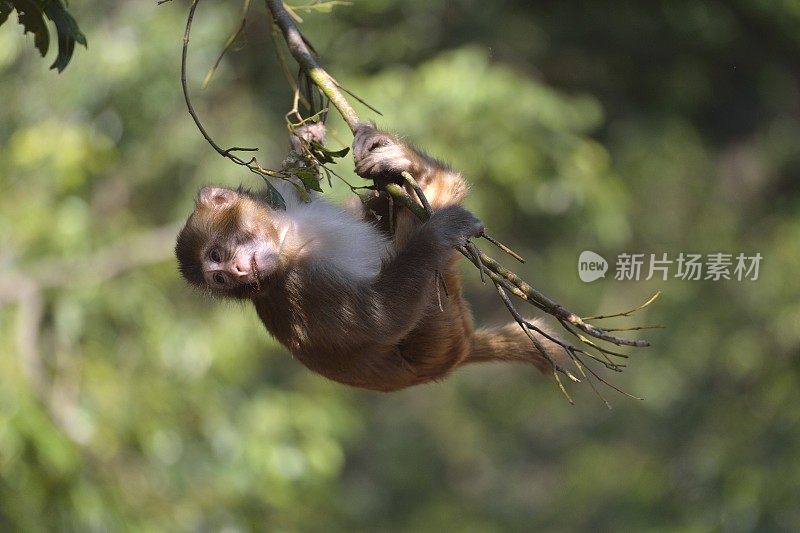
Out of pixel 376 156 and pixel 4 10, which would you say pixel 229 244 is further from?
pixel 4 10

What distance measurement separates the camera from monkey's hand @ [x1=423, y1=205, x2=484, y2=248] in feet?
11.6

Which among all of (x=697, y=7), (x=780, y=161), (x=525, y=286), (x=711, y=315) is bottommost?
(x=711, y=315)

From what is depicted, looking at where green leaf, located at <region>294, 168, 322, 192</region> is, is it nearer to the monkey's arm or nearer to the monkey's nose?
the monkey's arm

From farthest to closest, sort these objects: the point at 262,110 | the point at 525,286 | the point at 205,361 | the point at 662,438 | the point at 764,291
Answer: the point at 662,438 < the point at 262,110 < the point at 764,291 < the point at 205,361 < the point at 525,286

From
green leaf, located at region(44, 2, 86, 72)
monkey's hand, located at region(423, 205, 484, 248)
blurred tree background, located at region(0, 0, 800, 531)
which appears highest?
green leaf, located at region(44, 2, 86, 72)

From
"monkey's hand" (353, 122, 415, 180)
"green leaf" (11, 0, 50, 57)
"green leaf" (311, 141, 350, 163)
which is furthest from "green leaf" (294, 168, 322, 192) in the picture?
"green leaf" (11, 0, 50, 57)

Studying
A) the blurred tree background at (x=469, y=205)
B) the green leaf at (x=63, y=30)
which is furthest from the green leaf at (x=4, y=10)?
the blurred tree background at (x=469, y=205)

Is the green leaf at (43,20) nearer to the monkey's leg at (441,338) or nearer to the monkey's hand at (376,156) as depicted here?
the monkey's hand at (376,156)

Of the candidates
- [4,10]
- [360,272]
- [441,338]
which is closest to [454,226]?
[360,272]

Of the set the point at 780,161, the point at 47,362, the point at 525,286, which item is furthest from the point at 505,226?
the point at 525,286

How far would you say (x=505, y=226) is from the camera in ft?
37.7

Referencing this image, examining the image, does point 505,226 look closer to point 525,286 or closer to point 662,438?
point 662,438

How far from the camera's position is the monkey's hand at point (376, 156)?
3.56 m

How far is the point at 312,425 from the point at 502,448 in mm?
7905
